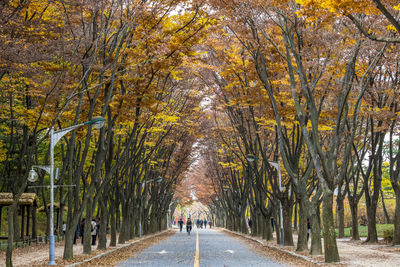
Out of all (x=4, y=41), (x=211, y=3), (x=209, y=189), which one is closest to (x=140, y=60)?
(x=211, y=3)

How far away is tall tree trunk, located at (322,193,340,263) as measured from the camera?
1463 centimetres

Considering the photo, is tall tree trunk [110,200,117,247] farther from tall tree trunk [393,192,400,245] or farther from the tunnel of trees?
tall tree trunk [393,192,400,245]

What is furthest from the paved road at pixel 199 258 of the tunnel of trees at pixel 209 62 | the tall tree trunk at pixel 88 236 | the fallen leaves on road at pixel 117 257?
the tunnel of trees at pixel 209 62

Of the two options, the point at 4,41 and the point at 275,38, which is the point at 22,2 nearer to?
the point at 4,41

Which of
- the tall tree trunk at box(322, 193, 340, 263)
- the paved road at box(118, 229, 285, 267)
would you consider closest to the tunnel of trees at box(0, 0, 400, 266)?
the tall tree trunk at box(322, 193, 340, 263)

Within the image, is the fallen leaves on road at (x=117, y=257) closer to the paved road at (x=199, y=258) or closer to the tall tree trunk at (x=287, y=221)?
the paved road at (x=199, y=258)

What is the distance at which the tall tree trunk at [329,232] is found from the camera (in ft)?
48.0

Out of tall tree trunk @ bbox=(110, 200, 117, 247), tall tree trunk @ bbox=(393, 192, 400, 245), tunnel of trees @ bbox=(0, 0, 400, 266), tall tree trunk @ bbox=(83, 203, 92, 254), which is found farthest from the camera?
tall tree trunk @ bbox=(110, 200, 117, 247)

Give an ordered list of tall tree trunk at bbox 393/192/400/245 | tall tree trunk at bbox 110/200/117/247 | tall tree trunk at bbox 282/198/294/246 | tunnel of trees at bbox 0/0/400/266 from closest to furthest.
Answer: tunnel of trees at bbox 0/0/400/266, tall tree trunk at bbox 393/192/400/245, tall tree trunk at bbox 282/198/294/246, tall tree trunk at bbox 110/200/117/247

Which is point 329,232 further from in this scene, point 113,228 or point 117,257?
point 113,228

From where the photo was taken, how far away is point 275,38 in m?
17.1

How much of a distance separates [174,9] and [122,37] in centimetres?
191

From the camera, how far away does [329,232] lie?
14945mm

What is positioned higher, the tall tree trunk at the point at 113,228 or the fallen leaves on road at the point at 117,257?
the tall tree trunk at the point at 113,228
